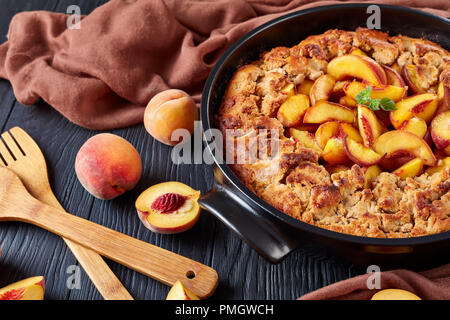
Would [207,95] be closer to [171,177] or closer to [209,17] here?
[171,177]

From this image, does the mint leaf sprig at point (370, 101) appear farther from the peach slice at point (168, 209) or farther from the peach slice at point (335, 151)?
the peach slice at point (168, 209)

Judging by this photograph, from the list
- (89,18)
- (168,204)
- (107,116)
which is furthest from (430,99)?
(89,18)

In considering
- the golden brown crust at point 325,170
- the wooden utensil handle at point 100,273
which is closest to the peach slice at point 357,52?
the golden brown crust at point 325,170

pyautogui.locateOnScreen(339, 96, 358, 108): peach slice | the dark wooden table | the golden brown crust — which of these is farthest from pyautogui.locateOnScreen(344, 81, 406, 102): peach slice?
the dark wooden table

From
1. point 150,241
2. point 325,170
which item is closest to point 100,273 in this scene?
point 150,241

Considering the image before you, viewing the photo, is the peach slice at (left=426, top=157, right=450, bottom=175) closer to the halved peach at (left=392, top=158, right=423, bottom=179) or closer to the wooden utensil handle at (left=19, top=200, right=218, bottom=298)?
the halved peach at (left=392, top=158, right=423, bottom=179)

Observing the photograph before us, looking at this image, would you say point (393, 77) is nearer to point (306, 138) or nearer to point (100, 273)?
point (306, 138)
